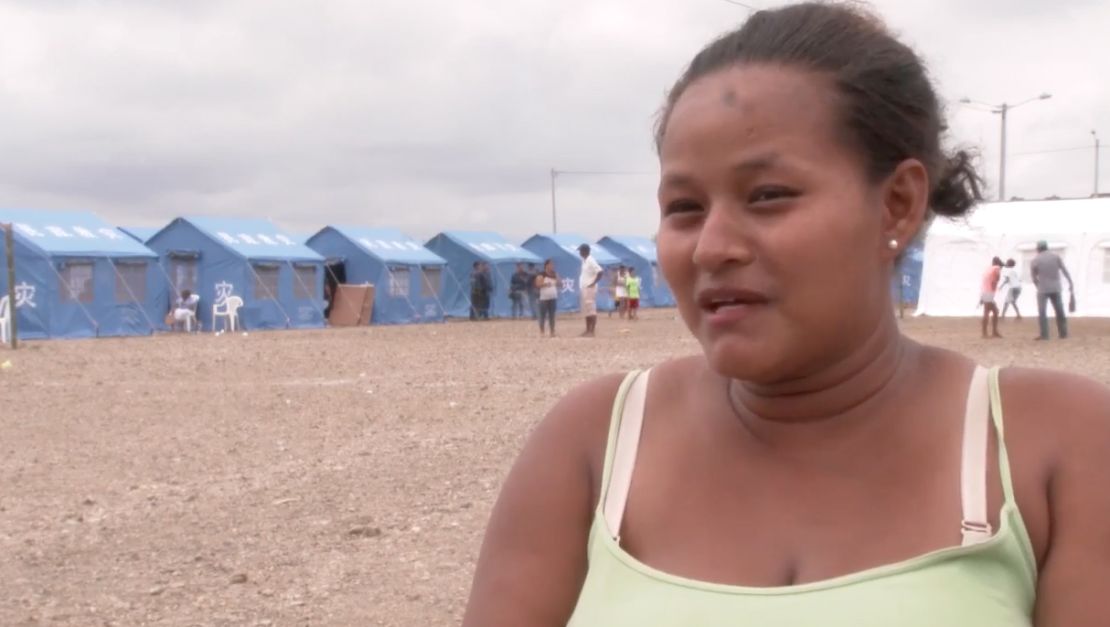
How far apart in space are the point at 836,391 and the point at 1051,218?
87.8ft

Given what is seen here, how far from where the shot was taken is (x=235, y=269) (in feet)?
85.3

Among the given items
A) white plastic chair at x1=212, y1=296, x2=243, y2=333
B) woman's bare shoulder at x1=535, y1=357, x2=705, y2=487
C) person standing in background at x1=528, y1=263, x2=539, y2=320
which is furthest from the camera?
person standing in background at x1=528, y1=263, x2=539, y2=320

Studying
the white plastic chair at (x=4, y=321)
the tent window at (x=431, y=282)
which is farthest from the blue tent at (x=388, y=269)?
the white plastic chair at (x=4, y=321)

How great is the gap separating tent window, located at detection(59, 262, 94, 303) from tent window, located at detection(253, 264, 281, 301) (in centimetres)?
381

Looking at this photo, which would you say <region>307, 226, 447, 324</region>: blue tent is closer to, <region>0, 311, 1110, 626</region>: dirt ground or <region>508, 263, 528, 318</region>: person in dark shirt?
<region>508, 263, 528, 318</region>: person in dark shirt

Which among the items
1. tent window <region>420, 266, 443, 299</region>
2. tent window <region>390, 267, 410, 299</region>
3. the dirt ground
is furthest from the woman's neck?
tent window <region>420, 266, 443, 299</region>

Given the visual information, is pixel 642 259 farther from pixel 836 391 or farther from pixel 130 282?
pixel 836 391

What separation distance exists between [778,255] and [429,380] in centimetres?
1089

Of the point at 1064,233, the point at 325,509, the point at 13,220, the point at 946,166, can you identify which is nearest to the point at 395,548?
the point at 325,509

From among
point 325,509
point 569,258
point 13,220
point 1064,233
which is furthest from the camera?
point 569,258

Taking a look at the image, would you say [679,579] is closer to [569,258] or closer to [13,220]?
[13,220]

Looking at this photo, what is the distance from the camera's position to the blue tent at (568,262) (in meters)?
35.9

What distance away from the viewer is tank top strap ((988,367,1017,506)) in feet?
4.33

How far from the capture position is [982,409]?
1405 mm
